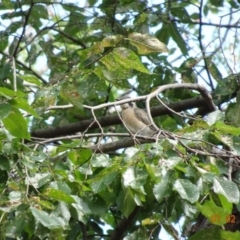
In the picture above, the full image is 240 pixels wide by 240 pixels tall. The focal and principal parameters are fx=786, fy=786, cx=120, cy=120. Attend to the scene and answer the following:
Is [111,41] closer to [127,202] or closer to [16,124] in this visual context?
[16,124]

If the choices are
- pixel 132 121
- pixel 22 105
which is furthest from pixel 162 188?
pixel 132 121

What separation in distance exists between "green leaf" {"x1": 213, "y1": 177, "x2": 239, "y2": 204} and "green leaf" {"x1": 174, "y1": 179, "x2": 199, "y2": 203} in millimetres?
100

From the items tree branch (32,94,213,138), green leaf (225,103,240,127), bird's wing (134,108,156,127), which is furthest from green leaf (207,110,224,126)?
bird's wing (134,108,156,127)

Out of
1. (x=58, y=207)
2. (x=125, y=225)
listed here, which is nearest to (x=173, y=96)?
(x=125, y=225)

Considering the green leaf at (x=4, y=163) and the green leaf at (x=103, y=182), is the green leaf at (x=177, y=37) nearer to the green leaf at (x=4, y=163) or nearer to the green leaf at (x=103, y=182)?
the green leaf at (x=4, y=163)

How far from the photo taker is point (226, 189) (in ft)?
10.4

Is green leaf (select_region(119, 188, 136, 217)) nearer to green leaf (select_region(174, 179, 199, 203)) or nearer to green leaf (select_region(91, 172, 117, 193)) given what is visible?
green leaf (select_region(91, 172, 117, 193))

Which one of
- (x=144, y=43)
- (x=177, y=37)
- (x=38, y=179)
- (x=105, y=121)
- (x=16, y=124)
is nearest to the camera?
(x=16, y=124)

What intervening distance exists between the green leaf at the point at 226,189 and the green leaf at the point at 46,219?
646 millimetres

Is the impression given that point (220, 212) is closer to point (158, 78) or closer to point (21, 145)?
point (21, 145)

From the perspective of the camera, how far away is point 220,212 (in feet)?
10.3

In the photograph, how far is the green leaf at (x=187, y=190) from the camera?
10.1 ft

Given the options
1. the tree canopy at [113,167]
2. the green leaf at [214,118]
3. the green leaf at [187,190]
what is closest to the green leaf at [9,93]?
the tree canopy at [113,167]

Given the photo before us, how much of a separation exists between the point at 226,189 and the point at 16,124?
3.05ft
